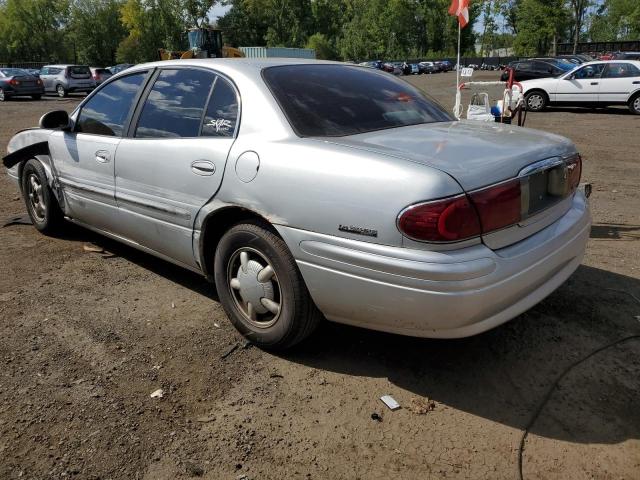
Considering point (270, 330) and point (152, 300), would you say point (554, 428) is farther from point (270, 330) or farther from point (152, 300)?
point (152, 300)

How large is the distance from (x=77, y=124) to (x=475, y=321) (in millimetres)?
3464

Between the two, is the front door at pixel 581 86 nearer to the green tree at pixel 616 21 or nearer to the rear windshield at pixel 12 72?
the rear windshield at pixel 12 72

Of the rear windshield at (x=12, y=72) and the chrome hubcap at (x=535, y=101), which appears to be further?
the rear windshield at (x=12, y=72)

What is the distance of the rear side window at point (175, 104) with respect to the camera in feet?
10.8

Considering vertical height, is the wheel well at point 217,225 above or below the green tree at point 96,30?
below

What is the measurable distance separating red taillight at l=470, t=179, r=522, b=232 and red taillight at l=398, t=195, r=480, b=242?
9 centimetres

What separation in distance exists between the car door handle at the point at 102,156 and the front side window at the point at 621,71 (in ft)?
51.8

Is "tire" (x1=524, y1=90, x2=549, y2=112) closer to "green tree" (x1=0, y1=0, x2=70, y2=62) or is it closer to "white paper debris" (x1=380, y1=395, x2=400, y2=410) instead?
"white paper debris" (x1=380, y1=395, x2=400, y2=410)

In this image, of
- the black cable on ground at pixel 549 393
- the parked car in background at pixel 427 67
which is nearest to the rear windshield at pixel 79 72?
the black cable on ground at pixel 549 393

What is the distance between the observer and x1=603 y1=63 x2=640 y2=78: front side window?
15.2 m

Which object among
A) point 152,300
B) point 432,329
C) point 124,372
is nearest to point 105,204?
point 152,300

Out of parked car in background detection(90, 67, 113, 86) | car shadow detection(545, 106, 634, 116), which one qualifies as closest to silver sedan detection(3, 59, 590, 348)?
car shadow detection(545, 106, 634, 116)

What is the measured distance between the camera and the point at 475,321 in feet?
→ 7.84

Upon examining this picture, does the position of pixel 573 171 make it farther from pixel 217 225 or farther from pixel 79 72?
pixel 79 72
